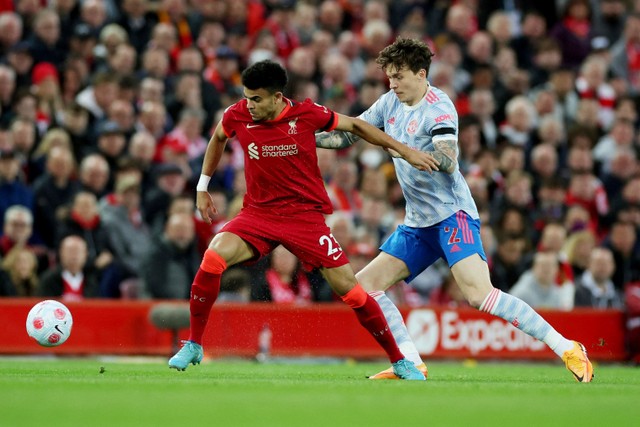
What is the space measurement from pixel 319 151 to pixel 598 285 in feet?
13.6

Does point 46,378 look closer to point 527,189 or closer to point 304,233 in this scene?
point 304,233

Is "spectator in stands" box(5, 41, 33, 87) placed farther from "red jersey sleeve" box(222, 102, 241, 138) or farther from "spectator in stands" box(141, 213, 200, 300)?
"red jersey sleeve" box(222, 102, 241, 138)

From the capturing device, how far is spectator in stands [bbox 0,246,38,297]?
14.2 m

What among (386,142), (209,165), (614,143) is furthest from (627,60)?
(209,165)

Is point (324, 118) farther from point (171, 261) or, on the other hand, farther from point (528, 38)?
point (528, 38)

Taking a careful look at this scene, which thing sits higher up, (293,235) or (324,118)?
(324,118)

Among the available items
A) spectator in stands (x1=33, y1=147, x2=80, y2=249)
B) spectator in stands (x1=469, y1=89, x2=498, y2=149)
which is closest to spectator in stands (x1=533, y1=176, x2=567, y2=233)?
spectator in stands (x1=469, y1=89, x2=498, y2=149)

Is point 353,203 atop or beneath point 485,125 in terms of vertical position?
beneath

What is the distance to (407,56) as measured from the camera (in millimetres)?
10477

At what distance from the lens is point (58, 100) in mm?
16484

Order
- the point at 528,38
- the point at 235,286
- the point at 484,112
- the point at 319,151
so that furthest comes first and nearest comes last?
1. the point at 528,38
2. the point at 484,112
3. the point at 319,151
4. the point at 235,286

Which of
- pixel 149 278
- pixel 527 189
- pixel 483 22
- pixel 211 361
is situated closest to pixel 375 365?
pixel 211 361

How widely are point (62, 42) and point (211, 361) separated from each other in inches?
221

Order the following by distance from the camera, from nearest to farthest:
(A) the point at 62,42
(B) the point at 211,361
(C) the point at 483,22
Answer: (B) the point at 211,361, (A) the point at 62,42, (C) the point at 483,22
